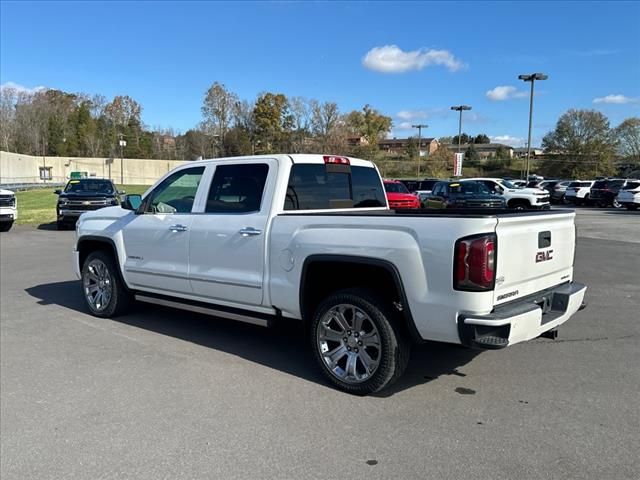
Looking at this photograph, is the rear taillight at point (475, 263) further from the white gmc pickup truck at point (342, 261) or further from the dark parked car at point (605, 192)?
the dark parked car at point (605, 192)

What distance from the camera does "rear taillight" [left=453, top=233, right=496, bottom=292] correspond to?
3533 millimetres

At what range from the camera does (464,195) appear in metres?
22.5

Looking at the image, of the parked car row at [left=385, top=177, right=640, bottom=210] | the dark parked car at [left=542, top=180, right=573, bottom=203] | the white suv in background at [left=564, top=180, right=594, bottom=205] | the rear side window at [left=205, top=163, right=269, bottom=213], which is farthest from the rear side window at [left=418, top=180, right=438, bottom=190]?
the rear side window at [left=205, top=163, right=269, bottom=213]

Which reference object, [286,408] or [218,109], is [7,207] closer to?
[286,408]

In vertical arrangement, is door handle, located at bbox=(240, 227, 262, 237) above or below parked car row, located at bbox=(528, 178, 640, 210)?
below

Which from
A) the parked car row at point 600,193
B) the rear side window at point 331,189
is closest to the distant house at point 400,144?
the parked car row at point 600,193

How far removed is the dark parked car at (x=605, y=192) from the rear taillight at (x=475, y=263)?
34.6m

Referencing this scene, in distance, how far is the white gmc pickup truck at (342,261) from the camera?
12.0 ft

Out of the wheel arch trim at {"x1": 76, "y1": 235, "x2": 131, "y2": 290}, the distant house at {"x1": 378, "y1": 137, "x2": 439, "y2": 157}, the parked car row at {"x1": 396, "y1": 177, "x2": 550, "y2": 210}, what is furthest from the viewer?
the distant house at {"x1": 378, "y1": 137, "x2": 439, "y2": 157}

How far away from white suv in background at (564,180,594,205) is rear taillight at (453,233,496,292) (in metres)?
36.6


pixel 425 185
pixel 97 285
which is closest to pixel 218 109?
pixel 425 185

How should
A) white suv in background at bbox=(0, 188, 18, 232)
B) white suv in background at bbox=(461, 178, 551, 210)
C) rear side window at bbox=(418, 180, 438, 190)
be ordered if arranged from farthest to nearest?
rear side window at bbox=(418, 180, 438, 190), white suv in background at bbox=(461, 178, 551, 210), white suv in background at bbox=(0, 188, 18, 232)

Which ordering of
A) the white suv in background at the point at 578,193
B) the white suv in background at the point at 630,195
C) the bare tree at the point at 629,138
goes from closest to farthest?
the white suv in background at the point at 630,195
the white suv in background at the point at 578,193
the bare tree at the point at 629,138

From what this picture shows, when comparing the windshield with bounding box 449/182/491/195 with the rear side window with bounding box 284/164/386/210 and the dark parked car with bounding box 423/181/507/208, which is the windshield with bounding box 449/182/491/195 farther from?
the rear side window with bounding box 284/164/386/210
